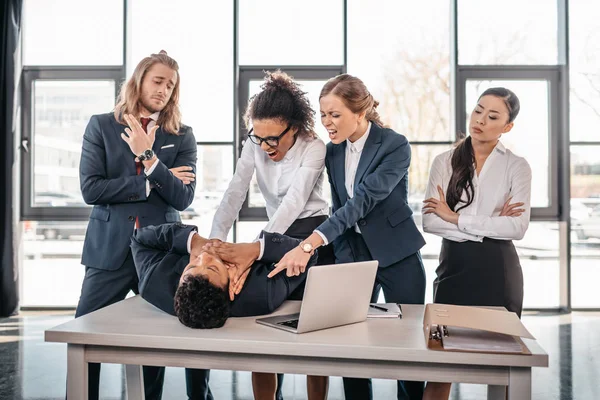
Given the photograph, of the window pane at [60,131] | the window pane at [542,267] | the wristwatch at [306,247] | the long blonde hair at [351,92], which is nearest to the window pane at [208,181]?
the window pane at [60,131]

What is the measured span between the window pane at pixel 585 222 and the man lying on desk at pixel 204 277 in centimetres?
419

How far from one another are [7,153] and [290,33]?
8.88 feet

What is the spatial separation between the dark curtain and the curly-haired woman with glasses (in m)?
3.40

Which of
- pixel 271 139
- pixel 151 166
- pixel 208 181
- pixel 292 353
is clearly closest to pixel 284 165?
pixel 271 139

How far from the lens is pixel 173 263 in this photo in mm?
1859

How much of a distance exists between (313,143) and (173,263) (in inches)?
32.7

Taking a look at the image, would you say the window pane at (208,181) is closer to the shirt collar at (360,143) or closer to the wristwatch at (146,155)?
the wristwatch at (146,155)

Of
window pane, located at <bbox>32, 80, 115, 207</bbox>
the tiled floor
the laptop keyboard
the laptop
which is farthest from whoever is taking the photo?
window pane, located at <bbox>32, 80, 115, 207</bbox>

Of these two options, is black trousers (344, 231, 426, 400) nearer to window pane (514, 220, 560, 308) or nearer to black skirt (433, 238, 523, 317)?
black skirt (433, 238, 523, 317)

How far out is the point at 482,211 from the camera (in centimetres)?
247

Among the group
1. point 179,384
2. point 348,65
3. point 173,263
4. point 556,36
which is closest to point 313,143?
point 173,263

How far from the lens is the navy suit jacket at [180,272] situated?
69.2 inches

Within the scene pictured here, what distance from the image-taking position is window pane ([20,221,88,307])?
215 inches

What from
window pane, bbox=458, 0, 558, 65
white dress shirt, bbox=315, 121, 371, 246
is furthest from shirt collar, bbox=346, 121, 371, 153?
window pane, bbox=458, 0, 558, 65
